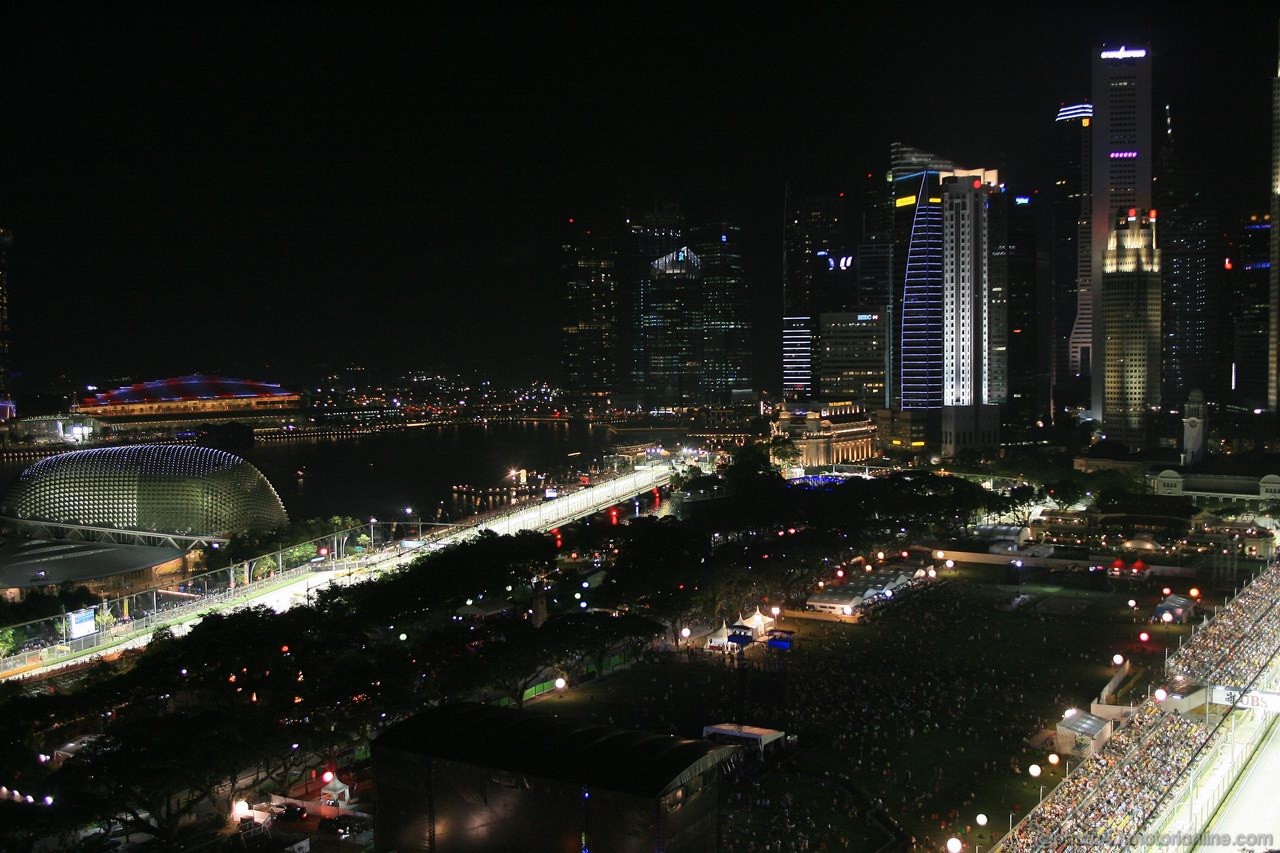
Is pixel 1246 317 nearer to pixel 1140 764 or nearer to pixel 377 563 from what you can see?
pixel 377 563

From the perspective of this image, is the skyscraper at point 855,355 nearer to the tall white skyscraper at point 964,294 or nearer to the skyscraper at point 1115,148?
the tall white skyscraper at point 964,294

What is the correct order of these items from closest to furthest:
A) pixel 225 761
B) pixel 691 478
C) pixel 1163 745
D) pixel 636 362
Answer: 1. pixel 225 761
2. pixel 1163 745
3. pixel 691 478
4. pixel 636 362

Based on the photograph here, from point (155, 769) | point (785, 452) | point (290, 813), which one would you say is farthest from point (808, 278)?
point (155, 769)

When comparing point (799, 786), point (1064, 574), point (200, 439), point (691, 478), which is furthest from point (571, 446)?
point (799, 786)

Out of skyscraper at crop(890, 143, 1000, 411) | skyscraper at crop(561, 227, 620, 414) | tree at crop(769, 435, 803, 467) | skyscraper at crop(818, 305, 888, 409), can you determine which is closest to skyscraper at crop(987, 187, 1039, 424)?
skyscraper at crop(890, 143, 1000, 411)

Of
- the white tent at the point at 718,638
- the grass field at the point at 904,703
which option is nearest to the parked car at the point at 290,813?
the grass field at the point at 904,703

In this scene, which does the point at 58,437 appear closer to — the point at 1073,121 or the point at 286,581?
the point at 286,581
